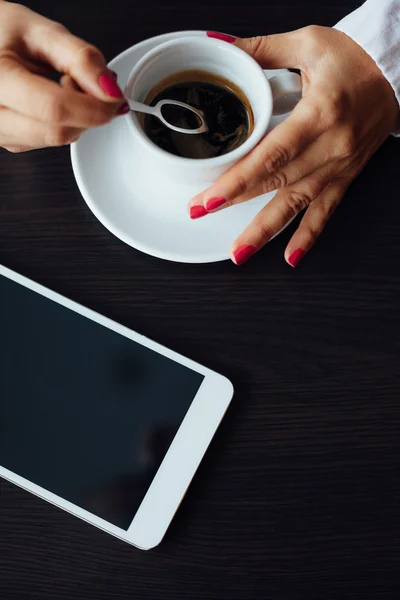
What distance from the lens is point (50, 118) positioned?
408 millimetres

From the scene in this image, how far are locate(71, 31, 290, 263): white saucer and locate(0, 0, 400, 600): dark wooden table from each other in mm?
38

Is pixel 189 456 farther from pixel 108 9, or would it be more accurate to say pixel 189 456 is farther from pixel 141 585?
pixel 108 9

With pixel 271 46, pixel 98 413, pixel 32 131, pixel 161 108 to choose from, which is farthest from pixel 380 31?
pixel 98 413

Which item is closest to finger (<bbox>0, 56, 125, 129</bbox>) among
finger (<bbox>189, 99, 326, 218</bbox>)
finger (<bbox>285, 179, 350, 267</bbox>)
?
finger (<bbox>189, 99, 326, 218</bbox>)

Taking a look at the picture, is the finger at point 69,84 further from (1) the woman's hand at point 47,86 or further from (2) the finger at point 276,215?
(2) the finger at point 276,215

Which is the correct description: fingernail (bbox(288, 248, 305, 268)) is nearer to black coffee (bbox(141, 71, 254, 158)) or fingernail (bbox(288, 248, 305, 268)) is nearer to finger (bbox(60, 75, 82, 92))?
black coffee (bbox(141, 71, 254, 158))

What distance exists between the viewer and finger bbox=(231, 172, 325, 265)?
1.72 feet

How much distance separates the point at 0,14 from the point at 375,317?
408 mm

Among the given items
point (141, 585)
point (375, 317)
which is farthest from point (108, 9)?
point (141, 585)

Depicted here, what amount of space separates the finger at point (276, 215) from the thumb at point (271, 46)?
4.2 inches

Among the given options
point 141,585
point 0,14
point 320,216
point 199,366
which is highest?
point 0,14

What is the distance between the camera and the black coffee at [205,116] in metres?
0.51

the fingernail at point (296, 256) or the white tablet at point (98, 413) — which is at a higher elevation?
the fingernail at point (296, 256)

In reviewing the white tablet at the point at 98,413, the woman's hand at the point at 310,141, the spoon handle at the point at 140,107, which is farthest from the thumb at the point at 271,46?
the white tablet at the point at 98,413
